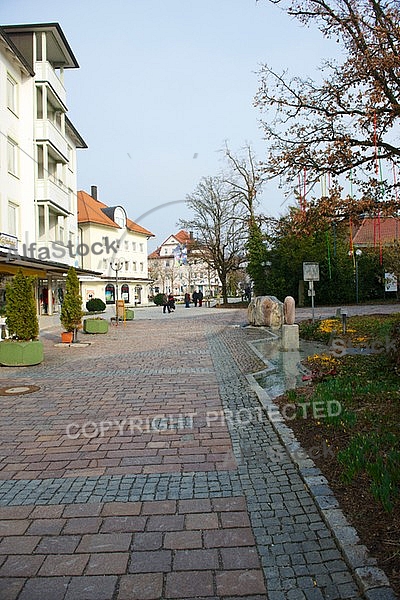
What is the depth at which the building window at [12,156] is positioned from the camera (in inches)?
925

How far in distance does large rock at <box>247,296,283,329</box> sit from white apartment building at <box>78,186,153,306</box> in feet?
66.1

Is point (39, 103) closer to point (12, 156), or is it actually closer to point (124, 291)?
point (12, 156)

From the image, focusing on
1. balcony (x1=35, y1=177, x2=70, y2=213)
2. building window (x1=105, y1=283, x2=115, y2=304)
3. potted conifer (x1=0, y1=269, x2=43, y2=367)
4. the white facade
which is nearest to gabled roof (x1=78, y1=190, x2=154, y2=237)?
building window (x1=105, y1=283, x2=115, y2=304)

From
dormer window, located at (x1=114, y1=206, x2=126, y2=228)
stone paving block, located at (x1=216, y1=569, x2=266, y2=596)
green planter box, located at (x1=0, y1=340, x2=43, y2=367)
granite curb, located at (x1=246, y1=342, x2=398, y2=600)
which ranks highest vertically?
dormer window, located at (x1=114, y1=206, x2=126, y2=228)

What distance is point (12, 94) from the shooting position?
24.1 m

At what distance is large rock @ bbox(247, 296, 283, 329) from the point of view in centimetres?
2155

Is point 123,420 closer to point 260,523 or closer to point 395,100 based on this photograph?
point 260,523

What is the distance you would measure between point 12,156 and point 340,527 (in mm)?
24370

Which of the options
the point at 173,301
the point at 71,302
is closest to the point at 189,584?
the point at 71,302

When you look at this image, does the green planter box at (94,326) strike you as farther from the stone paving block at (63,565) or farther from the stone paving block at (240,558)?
the stone paving block at (240,558)

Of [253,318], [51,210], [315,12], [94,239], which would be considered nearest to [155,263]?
[94,239]

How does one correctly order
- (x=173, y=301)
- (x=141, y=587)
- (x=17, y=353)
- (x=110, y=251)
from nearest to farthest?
(x=141, y=587), (x=17, y=353), (x=173, y=301), (x=110, y=251)

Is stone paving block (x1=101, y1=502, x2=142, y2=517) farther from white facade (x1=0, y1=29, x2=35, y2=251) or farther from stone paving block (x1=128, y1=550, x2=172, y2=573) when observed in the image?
white facade (x1=0, y1=29, x2=35, y2=251)

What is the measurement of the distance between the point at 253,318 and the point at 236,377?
12861 millimetres
